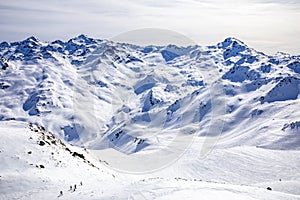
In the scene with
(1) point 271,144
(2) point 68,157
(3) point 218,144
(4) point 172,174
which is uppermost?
(2) point 68,157

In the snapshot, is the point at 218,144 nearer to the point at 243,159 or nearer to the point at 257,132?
the point at 257,132

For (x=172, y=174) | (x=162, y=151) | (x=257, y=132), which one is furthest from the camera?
(x=257, y=132)

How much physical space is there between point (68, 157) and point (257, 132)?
16253cm

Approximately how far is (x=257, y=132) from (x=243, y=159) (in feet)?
333

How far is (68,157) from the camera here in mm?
48594

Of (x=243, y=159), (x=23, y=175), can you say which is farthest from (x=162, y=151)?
(x=23, y=175)

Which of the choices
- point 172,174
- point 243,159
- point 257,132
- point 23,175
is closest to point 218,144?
point 257,132

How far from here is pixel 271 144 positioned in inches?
6127

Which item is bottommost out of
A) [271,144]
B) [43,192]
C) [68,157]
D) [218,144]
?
[218,144]

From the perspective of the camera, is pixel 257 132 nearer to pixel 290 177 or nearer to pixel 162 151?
pixel 162 151

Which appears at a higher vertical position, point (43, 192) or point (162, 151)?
point (43, 192)

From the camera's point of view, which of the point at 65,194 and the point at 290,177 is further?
the point at 290,177

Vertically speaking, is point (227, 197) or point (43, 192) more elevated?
point (227, 197)

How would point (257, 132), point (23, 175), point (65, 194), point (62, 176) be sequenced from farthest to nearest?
point (257, 132), point (62, 176), point (23, 175), point (65, 194)
